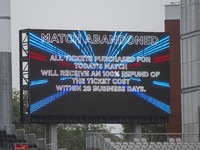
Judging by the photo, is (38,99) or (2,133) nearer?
(38,99)

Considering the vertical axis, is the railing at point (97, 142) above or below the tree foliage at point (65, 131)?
above

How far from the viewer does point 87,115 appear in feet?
178

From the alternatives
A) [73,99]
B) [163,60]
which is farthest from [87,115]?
[163,60]

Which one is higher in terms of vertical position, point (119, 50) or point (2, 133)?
point (119, 50)

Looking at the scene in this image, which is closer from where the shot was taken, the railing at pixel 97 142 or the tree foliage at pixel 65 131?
the railing at pixel 97 142

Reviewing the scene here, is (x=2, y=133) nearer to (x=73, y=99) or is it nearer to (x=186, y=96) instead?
(x=73, y=99)

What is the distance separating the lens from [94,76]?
178ft

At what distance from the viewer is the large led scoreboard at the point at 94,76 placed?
175ft

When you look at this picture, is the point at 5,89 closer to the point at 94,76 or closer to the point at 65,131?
the point at 94,76

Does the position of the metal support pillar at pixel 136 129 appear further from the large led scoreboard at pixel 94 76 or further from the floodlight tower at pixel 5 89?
the floodlight tower at pixel 5 89

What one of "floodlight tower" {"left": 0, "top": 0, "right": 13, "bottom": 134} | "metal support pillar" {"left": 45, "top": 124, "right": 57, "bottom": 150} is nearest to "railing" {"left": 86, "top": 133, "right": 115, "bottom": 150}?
"metal support pillar" {"left": 45, "top": 124, "right": 57, "bottom": 150}

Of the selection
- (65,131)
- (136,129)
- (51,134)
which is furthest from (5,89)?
(65,131)

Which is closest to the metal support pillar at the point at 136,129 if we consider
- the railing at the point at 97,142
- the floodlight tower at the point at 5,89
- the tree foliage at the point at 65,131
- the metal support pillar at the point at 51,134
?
the railing at the point at 97,142

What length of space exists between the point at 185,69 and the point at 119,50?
3.75 metres
